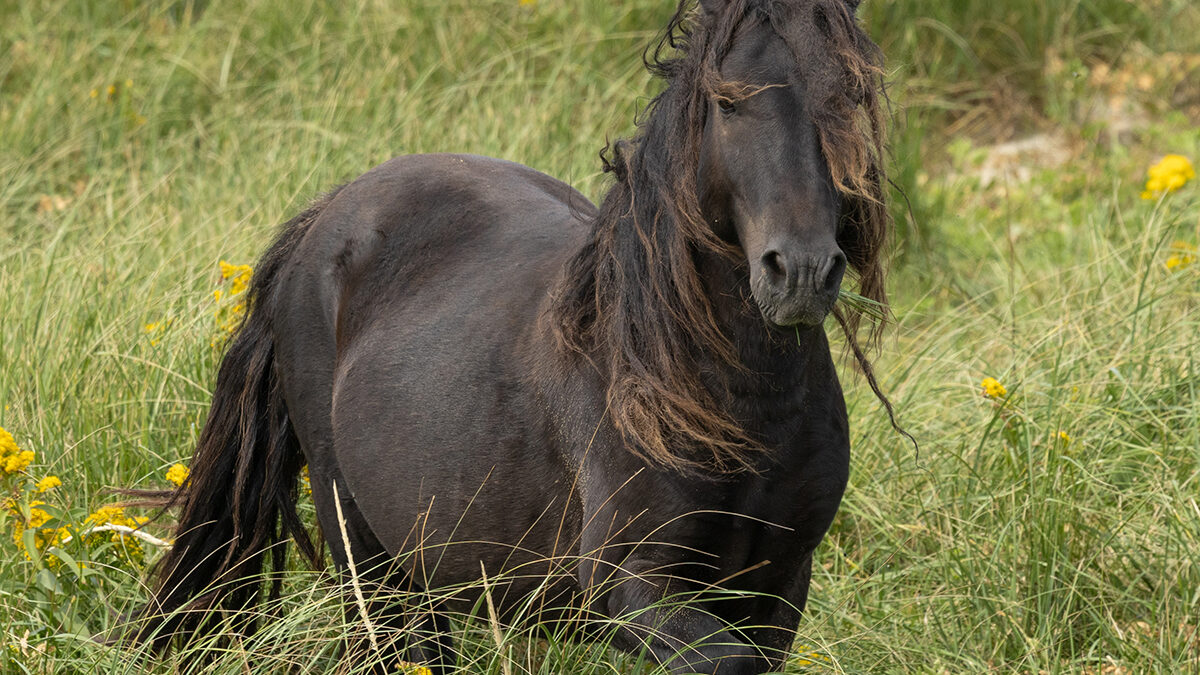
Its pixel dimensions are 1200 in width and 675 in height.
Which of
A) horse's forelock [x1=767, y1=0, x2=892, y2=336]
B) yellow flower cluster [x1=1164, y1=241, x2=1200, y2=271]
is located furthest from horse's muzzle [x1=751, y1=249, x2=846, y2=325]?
yellow flower cluster [x1=1164, y1=241, x2=1200, y2=271]

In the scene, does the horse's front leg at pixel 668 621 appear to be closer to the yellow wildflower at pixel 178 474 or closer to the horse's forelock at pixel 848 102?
the horse's forelock at pixel 848 102

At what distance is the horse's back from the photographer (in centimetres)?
277

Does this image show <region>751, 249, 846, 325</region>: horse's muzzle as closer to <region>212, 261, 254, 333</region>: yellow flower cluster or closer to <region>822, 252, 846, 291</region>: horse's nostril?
<region>822, 252, 846, 291</region>: horse's nostril

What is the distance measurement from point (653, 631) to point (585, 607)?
0.16 meters

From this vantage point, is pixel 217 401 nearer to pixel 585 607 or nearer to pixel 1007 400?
pixel 585 607

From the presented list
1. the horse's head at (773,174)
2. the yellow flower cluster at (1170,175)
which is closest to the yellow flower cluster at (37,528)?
the horse's head at (773,174)

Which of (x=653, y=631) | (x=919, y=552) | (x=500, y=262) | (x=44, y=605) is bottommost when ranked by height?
(x=919, y=552)

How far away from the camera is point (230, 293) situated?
418 cm

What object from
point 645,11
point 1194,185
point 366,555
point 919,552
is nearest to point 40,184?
point 645,11

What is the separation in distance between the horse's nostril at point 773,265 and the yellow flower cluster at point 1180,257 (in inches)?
110

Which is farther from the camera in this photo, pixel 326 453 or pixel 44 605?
pixel 326 453

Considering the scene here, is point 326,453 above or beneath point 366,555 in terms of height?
above

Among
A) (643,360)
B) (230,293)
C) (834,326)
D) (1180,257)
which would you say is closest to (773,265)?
(643,360)

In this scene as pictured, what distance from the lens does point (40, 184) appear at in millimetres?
6191
